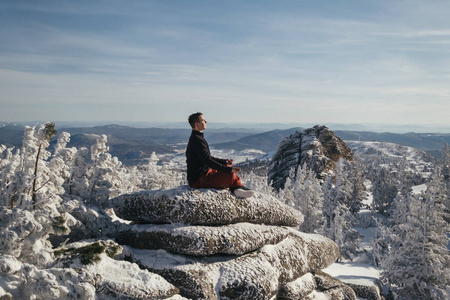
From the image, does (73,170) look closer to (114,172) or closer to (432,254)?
(114,172)

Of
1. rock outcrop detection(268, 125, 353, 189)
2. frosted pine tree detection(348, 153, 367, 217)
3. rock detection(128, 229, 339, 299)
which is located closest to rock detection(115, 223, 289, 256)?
rock detection(128, 229, 339, 299)

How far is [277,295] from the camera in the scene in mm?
10031

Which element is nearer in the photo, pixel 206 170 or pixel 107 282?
pixel 107 282

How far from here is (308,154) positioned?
188ft

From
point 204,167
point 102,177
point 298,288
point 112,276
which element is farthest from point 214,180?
point 298,288

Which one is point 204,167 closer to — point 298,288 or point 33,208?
point 33,208

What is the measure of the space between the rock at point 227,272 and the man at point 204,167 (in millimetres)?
2088

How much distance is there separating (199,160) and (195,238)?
235cm

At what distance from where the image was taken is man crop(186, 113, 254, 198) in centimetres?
972

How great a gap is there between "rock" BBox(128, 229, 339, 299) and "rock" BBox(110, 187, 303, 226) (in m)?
1.05

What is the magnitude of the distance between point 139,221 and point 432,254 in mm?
22640

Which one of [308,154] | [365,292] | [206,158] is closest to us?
[206,158]

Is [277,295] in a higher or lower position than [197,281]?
lower

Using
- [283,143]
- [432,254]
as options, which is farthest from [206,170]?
[283,143]
